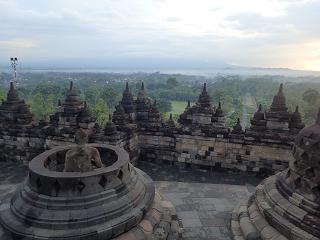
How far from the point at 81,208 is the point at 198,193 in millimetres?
4942

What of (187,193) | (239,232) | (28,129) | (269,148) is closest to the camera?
(239,232)

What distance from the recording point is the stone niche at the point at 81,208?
4.73 meters

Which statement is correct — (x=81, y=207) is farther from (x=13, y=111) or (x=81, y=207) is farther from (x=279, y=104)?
(x=13, y=111)

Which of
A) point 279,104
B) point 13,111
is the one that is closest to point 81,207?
point 279,104

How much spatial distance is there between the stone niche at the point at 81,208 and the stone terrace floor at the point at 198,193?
115 cm

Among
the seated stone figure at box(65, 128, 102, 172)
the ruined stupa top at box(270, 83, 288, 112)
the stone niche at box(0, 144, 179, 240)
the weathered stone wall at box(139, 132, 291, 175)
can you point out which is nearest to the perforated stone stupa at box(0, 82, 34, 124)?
the weathered stone wall at box(139, 132, 291, 175)

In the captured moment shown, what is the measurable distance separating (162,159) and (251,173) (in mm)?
4708

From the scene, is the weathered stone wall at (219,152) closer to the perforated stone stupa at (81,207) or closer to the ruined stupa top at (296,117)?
the ruined stupa top at (296,117)

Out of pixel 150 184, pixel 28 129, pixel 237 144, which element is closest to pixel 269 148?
pixel 237 144

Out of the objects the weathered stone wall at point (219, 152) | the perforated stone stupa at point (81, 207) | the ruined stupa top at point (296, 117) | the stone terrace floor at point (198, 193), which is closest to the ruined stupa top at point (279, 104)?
the ruined stupa top at point (296, 117)

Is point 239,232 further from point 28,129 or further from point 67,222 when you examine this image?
point 28,129

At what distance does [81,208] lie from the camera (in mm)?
4957

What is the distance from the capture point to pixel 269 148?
414 inches

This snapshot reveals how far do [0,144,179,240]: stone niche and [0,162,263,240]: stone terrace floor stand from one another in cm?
115
